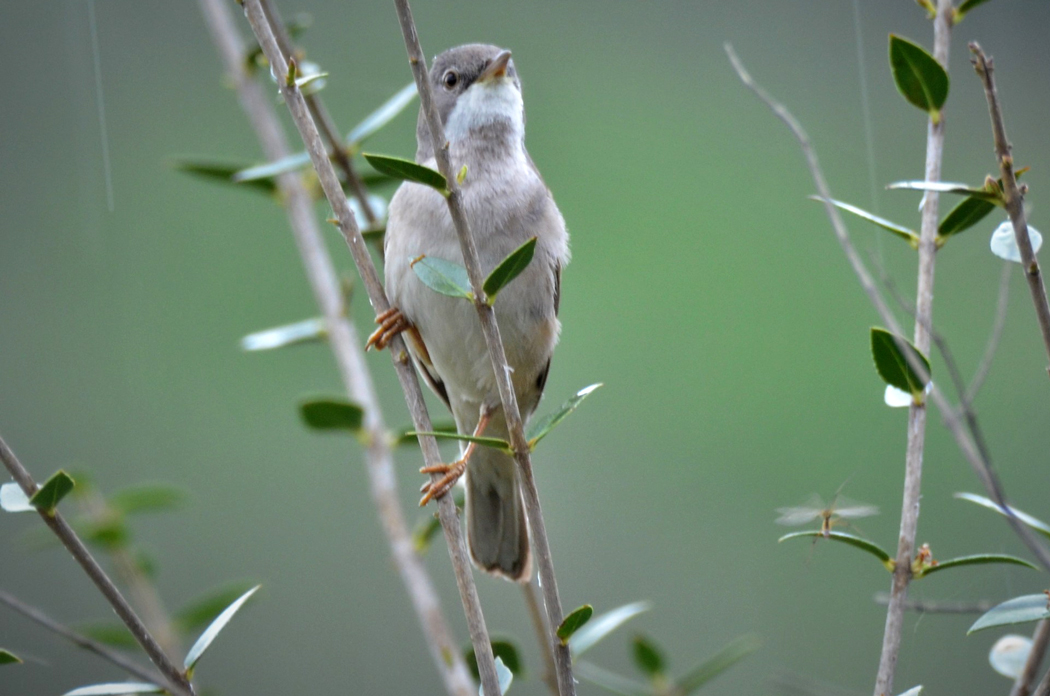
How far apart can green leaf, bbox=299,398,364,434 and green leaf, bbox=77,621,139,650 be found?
559 mm

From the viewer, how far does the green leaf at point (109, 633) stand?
6.66 feet

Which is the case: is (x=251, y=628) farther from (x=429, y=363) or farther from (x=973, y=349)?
(x=973, y=349)

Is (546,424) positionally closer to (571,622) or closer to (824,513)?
(571,622)

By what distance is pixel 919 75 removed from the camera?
1546 mm

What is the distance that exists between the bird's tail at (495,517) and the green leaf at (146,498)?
1010mm

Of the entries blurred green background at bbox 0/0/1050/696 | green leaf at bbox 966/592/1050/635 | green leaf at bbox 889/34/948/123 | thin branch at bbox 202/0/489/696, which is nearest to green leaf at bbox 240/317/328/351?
thin branch at bbox 202/0/489/696

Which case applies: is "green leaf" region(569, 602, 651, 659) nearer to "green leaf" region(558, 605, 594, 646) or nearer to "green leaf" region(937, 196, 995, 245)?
"green leaf" region(558, 605, 594, 646)

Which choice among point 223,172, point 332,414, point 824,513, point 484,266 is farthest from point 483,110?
point 824,513

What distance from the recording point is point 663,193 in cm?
595

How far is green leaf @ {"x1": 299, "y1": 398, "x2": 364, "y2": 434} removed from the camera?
206 cm

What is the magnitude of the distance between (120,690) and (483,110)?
1.96 m

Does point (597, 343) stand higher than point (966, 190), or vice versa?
point (966, 190)

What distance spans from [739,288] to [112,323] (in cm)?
364

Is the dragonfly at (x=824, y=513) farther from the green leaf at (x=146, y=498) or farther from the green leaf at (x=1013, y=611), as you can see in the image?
the green leaf at (x=146, y=498)
